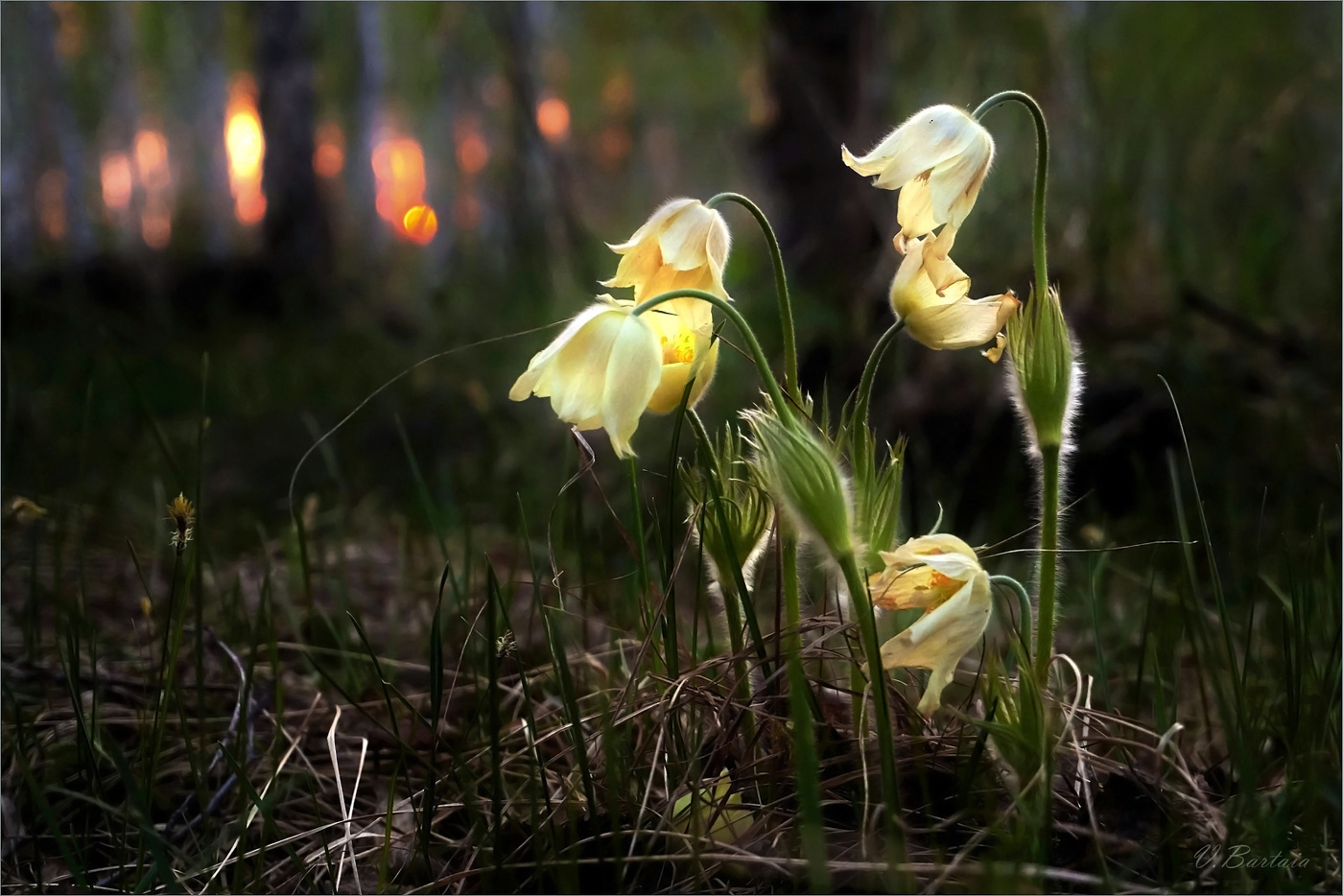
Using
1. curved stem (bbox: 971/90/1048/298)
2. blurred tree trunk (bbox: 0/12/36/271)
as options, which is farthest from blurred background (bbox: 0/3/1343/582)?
blurred tree trunk (bbox: 0/12/36/271)

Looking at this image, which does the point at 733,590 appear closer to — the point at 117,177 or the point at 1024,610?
the point at 1024,610

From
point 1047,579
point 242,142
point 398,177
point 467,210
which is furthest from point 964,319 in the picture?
point 398,177

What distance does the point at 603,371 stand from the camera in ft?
3.17

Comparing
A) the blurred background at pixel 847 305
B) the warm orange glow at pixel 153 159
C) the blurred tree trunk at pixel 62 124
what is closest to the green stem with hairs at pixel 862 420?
the blurred background at pixel 847 305

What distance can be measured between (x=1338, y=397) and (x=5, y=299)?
621 cm

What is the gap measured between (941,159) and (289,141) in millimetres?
8085

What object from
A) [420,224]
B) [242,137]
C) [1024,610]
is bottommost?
[1024,610]

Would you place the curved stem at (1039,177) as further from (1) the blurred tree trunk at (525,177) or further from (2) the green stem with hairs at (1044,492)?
(1) the blurred tree trunk at (525,177)

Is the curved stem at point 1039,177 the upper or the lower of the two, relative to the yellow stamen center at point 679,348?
upper

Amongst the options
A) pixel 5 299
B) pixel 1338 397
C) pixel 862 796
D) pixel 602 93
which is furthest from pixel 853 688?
pixel 602 93

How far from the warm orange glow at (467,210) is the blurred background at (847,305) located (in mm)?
7024

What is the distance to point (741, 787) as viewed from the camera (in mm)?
996

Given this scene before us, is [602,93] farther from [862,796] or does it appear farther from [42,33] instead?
[862,796]

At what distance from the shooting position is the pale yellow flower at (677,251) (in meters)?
1.03
